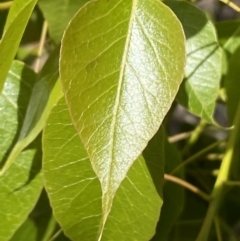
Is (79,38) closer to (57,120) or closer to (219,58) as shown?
(57,120)

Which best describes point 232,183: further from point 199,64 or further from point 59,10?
point 59,10

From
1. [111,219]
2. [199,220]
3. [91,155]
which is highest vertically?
[91,155]

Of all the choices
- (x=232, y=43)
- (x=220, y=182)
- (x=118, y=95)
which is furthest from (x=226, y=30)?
(x=118, y=95)

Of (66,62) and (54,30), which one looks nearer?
(66,62)

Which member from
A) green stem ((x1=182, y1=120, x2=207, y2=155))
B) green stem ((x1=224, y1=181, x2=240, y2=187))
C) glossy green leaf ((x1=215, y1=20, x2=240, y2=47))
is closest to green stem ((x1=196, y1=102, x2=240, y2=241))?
green stem ((x1=224, y1=181, x2=240, y2=187))

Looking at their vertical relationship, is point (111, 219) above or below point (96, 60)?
below

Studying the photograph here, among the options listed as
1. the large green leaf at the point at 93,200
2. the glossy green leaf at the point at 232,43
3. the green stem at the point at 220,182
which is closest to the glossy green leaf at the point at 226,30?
the glossy green leaf at the point at 232,43

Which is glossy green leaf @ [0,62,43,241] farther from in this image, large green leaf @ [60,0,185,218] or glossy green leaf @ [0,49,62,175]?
large green leaf @ [60,0,185,218]

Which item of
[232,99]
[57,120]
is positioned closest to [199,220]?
[232,99]
